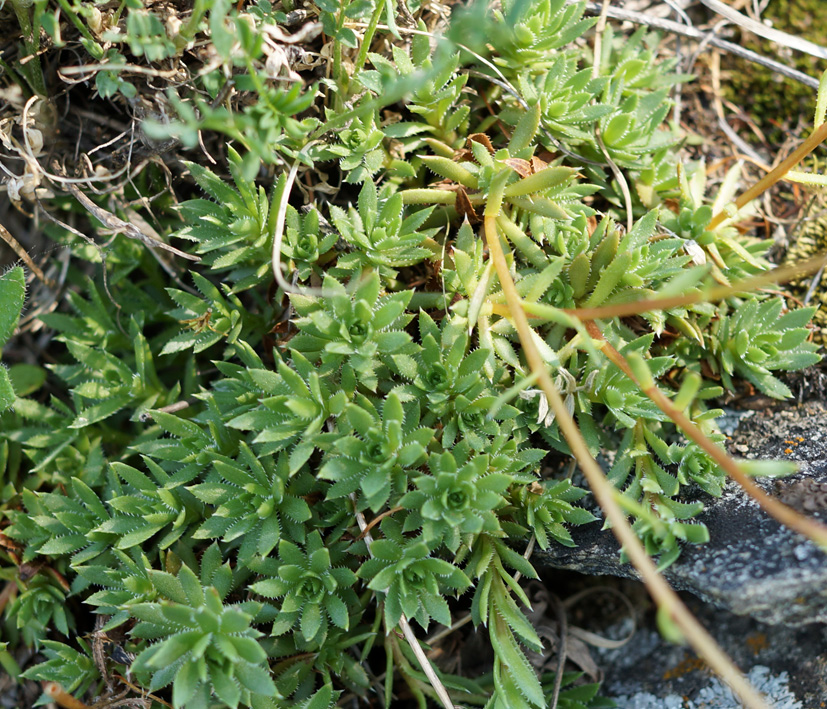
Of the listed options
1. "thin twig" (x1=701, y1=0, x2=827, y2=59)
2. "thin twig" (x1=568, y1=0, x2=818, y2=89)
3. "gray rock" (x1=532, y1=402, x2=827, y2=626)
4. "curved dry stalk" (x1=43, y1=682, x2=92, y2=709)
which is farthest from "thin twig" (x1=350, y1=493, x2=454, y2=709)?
"thin twig" (x1=701, y1=0, x2=827, y2=59)

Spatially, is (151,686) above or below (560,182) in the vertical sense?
below

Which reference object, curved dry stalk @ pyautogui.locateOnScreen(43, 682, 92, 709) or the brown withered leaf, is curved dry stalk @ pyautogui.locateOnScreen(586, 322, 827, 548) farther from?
curved dry stalk @ pyautogui.locateOnScreen(43, 682, 92, 709)

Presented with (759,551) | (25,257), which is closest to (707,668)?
(759,551)

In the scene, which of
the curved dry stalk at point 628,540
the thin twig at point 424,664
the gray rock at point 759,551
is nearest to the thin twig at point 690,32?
the curved dry stalk at point 628,540

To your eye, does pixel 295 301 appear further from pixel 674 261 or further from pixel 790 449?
pixel 790 449

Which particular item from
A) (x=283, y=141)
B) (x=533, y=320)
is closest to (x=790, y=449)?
(x=533, y=320)

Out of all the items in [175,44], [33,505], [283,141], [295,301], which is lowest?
[33,505]

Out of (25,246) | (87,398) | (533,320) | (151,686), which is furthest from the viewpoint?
(25,246)

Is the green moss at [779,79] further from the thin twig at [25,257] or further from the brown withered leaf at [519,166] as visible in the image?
the thin twig at [25,257]
